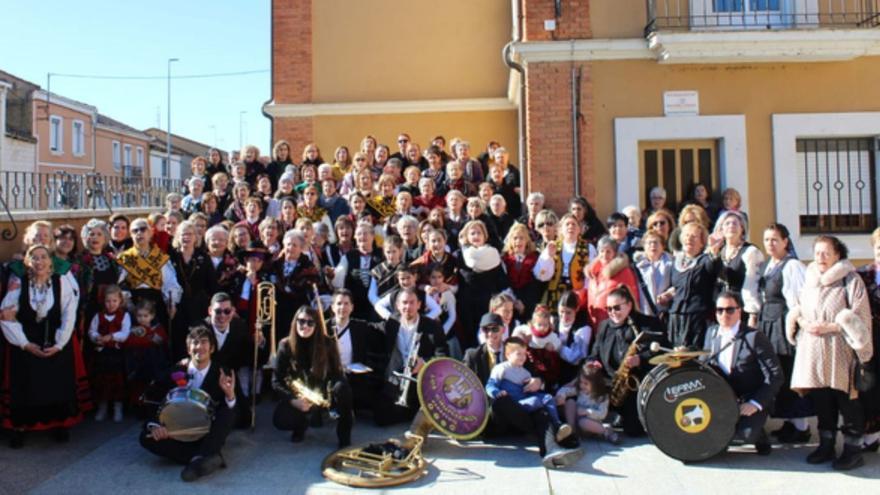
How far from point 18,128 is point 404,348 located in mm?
34432

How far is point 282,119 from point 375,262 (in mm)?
8297

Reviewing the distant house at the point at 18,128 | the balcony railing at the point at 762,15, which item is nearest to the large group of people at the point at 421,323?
the balcony railing at the point at 762,15

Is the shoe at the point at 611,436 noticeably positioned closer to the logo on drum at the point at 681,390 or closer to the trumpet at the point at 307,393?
the logo on drum at the point at 681,390

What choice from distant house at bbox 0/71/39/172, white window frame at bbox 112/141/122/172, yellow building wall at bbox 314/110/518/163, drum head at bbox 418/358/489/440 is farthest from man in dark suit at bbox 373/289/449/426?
white window frame at bbox 112/141/122/172

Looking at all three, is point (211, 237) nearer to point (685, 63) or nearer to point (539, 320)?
point (539, 320)

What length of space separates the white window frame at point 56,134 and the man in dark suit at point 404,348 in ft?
119

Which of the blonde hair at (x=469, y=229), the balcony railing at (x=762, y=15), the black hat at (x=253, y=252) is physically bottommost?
the black hat at (x=253, y=252)

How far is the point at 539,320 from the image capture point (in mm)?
6578

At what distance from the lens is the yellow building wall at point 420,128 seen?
15234mm

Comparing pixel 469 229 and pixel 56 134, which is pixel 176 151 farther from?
pixel 469 229

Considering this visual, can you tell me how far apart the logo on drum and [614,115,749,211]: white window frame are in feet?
14.7

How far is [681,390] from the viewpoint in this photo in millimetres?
5504

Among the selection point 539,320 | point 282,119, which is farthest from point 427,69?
point 539,320

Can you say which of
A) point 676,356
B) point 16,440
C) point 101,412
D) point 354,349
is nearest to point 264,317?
point 354,349
